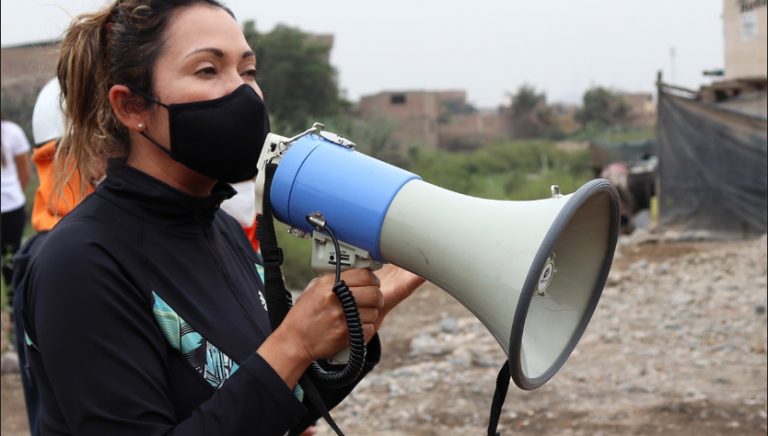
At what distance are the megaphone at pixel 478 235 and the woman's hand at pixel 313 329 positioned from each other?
0.21 ft

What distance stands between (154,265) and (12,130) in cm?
497

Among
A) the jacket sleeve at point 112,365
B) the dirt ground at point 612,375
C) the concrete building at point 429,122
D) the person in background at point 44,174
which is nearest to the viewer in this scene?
the jacket sleeve at point 112,365

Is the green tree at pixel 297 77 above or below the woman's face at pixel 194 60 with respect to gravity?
below

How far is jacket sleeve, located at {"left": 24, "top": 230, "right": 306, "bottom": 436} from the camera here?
1.30m

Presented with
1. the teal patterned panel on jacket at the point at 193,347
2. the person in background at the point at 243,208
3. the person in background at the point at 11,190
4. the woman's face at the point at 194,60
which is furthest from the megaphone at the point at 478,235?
the person in background at the point at 11,190

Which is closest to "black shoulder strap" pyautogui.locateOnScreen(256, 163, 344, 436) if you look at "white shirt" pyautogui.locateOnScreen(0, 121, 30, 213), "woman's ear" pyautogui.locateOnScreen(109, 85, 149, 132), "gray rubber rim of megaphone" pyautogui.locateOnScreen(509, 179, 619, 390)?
"woman's ear" pyautogui.locateOnScreen(109, 85, 149, 132)

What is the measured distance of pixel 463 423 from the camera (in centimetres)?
479

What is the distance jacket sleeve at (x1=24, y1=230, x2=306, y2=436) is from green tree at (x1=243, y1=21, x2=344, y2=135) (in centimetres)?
2365

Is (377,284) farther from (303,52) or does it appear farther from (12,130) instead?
(303,52)

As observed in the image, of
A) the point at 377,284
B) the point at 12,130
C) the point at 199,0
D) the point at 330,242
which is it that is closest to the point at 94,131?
the point at 199,0

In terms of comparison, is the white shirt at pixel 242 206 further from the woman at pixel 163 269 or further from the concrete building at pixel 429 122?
the concrete building at pixel 429 122

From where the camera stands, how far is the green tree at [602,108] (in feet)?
139

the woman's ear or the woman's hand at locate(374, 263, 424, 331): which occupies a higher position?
the woman's ear

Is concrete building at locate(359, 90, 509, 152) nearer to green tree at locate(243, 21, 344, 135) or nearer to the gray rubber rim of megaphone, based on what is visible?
green tree at locate(243, 21, 344, 135)
